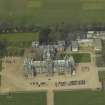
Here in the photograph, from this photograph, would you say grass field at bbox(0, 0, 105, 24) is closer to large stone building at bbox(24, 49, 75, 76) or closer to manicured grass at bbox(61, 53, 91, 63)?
manicured grass at bbox(61, 53, 91, 63)

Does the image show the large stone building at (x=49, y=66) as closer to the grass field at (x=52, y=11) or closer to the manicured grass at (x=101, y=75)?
the manicured grass at (x=101, y=75)

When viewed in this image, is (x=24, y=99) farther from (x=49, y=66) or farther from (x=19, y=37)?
(x=19, y=37)

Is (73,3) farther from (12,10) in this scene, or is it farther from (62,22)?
(12,10)

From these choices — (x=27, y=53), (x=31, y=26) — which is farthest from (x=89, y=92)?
(x=31, y=26)

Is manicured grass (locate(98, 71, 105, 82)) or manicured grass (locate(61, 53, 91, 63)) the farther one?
manicured grass (locate(61, 53, 91, 63))

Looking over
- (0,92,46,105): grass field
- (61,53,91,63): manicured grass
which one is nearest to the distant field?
(61,53,91,63): manicured grass

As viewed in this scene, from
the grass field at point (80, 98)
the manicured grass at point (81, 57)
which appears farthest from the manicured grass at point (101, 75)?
the manicured grass at point (81, 57)

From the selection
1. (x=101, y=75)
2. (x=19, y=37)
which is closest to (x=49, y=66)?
(x=101, y=75)
